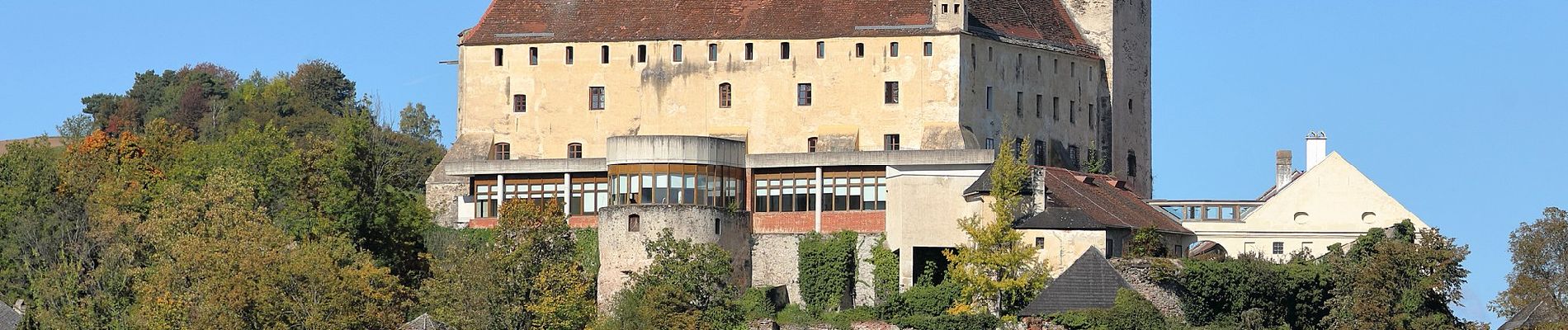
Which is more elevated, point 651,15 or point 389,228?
point 651,15

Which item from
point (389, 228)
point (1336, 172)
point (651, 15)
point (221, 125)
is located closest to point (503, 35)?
point (651, 15)

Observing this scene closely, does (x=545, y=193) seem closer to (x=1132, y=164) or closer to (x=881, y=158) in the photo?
(x=881, y=158)

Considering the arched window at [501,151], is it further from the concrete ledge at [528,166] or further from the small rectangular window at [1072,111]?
the small rectangular window at [1072,111]

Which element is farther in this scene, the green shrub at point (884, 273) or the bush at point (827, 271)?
the bush at point (827, 271)

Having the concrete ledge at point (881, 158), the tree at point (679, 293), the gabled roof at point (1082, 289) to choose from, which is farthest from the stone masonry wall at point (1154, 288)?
the concrete ledge at point (881, 158)

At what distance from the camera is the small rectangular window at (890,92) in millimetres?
84812

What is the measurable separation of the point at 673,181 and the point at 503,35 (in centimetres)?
1407

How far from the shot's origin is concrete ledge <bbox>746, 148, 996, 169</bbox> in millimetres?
79688

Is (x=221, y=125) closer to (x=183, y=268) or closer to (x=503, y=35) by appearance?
(x=503, y=35)

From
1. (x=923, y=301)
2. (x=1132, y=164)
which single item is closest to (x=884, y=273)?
→ (x=923, y=301)

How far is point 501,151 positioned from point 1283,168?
23.4 m

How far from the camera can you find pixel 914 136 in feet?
277

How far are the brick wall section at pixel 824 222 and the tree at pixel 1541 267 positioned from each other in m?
17.1

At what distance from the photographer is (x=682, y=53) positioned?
86562 mm
